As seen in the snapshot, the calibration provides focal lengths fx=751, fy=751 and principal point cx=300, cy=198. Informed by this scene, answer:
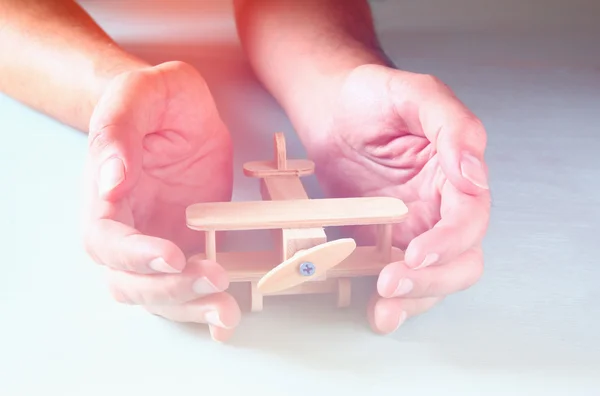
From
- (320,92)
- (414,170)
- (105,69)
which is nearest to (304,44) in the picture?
(320,92)

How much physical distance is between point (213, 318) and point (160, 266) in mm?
69

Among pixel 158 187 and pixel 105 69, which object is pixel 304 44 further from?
pixel 158 187

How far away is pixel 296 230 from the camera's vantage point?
0.56 meters

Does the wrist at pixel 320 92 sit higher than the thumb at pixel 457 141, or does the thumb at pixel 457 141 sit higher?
the thumb at pixel 457 141

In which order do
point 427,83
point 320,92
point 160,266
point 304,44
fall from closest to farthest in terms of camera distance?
1. point 160,266
2. point 427,83
3. point 320,92
4. point 304,44

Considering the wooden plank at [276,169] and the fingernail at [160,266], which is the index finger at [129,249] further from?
the wooden plank at [276,169]

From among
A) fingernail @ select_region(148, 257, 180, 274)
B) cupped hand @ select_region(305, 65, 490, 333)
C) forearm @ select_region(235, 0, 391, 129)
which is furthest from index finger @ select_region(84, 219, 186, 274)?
forearm @ select_region(235, 0, 391, 129)

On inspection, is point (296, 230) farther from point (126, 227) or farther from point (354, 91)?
point (354, 91)

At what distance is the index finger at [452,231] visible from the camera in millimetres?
540

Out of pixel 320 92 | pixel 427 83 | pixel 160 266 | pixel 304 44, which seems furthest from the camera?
pixel 304 44

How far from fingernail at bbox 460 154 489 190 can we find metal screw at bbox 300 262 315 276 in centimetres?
14

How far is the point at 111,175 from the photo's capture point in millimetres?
550

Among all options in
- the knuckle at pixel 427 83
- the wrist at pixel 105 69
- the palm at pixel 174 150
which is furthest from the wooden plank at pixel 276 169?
the wrist at pixel 105 69

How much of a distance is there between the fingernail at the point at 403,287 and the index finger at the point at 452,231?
1 centimetres
